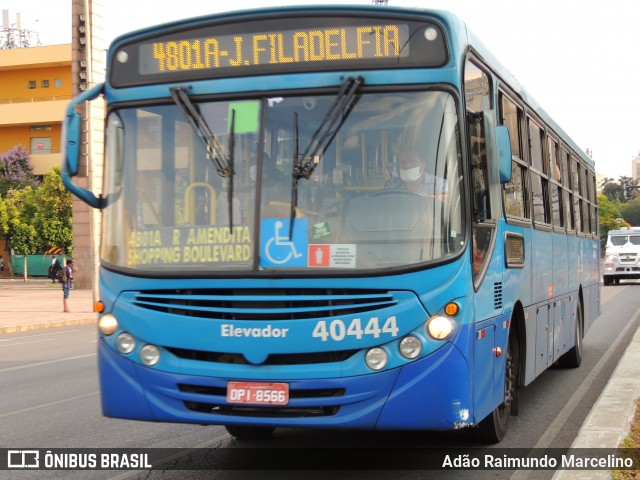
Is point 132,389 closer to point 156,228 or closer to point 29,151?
point 156,228

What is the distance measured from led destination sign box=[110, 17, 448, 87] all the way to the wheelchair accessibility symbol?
1.02 meters

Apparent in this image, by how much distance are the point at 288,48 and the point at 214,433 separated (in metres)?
3.75

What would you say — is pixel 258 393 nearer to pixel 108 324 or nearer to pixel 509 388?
pixel 108 324

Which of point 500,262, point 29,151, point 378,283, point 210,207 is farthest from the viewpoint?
point 29,151

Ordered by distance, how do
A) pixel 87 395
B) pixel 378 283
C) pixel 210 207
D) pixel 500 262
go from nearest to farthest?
1. pixel 378 283
2. pixel 210 207
3. pixel 500 262
4. pixel 87 395

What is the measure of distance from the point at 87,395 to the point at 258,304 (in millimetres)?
5723

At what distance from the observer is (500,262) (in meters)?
6.99

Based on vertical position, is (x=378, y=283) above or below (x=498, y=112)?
below

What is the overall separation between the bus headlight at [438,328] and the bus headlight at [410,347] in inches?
4.0

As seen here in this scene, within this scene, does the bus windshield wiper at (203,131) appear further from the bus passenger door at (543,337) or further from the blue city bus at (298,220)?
the bus passenger door at (543,337)

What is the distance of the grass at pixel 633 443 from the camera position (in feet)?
19.5

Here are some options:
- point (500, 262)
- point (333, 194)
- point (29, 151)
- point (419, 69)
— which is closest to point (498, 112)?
point (500, 262)

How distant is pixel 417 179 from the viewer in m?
5.89

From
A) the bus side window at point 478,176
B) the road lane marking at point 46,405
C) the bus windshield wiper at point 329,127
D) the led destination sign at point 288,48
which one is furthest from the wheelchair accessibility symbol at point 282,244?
the road lane marking at point 46,405
